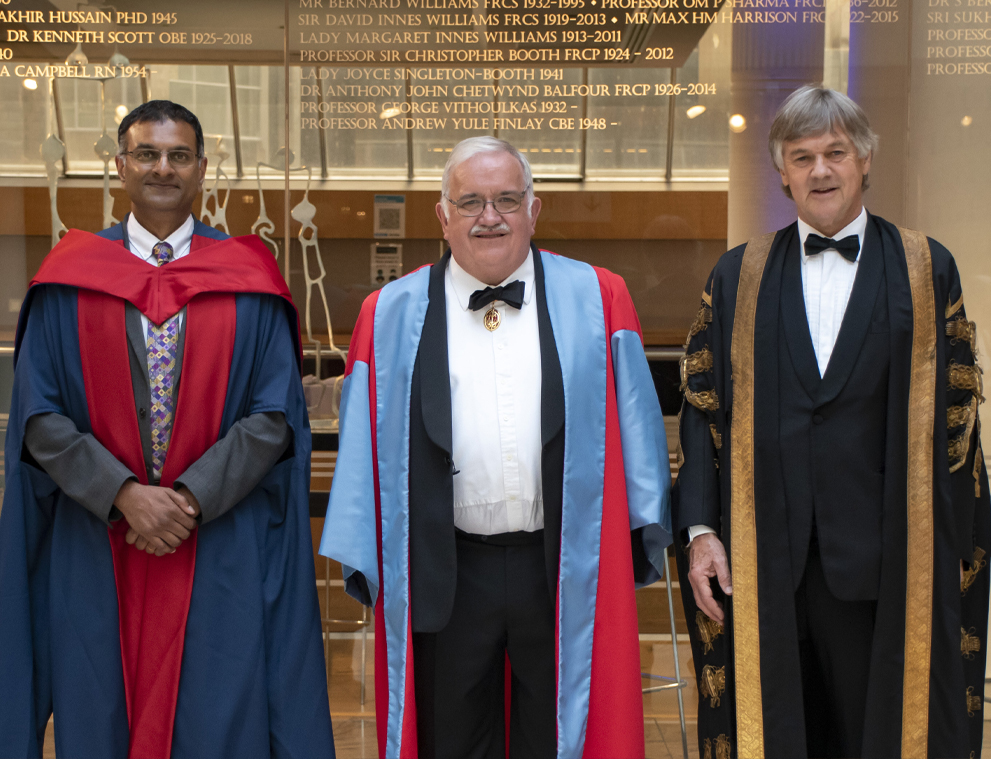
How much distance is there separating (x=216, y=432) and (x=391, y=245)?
82.0 inches

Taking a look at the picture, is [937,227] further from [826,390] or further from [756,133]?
[826,390]

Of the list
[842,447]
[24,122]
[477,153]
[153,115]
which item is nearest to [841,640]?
[842,447]

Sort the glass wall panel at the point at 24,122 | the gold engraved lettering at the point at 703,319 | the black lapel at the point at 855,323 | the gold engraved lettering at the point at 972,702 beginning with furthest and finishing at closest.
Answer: the glass wall panel at the point at 24,122
the gold engraved lettering at the point at 703,319
the gold engraved lettering at the point at 972,702
the black lapel at the point at 855,323

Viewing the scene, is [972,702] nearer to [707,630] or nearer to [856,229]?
[707,630]

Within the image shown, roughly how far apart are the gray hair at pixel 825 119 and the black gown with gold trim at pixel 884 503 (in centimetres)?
21

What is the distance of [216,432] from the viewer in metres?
2.28

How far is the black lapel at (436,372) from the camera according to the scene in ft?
6.77

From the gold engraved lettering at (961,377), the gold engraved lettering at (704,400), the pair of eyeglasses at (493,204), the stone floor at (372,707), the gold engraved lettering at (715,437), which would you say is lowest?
the stone floor at (372,707)

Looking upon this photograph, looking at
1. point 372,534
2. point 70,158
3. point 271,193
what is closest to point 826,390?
point 372,534

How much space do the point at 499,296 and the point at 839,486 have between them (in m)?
0.86

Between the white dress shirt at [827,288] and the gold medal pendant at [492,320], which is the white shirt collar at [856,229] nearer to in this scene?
the white dress shirt at [827,288]

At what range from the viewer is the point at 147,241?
238 cm

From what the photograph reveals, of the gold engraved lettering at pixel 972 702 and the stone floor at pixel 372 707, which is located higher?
the gold engraved lettering at pixel 972 702

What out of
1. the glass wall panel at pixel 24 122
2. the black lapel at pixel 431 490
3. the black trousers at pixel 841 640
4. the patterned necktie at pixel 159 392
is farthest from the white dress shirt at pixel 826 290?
the glass wall panel at pixel 24 122
